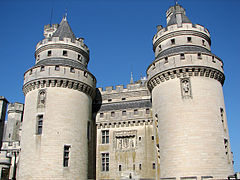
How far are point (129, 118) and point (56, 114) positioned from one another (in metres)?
7.29

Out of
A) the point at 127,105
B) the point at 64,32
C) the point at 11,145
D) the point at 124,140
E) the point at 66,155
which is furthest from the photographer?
the point at 11,145

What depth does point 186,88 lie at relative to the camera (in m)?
21.3

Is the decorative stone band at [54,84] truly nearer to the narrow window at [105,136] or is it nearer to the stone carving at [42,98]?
the stone carving at [42,98]

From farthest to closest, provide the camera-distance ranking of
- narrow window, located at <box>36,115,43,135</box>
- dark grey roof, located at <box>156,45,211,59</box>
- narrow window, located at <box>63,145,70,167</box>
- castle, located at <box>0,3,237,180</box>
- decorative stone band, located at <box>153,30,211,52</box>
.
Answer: decorative stone band, located at <box>153,30,211,52</box> → dark grey roof, located at <box>156,45,211,59</box> → narrow window, located at <box>36,115,43,135</box> → narrow window, located at <box>63,145,70,167</box> → castle, located at <box>0,3,237,180</box>

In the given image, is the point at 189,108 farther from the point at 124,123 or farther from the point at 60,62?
the point at 60,62

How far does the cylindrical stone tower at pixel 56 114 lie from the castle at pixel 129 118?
0.08 metres

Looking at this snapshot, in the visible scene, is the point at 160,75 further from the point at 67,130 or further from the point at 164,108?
the point at 67,130

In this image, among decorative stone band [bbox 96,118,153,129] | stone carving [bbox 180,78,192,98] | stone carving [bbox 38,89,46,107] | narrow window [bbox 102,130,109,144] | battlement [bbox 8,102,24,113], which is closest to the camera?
stone carving [bbox 180,78,192,98]

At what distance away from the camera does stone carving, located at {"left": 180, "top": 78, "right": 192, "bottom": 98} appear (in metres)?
21.0

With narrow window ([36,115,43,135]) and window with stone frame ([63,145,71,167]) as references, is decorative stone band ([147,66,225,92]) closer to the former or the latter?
window with stone frame ([63,145,71,167])

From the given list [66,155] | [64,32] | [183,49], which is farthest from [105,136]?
[64,32]

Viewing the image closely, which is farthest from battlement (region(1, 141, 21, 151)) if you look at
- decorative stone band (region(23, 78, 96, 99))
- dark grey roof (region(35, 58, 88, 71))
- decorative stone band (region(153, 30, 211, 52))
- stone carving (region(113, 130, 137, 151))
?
decorative stone band (region(153, 30, 211, 52))

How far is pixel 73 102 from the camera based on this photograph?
2398 cm

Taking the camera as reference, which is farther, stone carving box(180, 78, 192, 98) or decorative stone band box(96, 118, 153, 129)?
decorative stone band box(96, 118, 153, 129)
